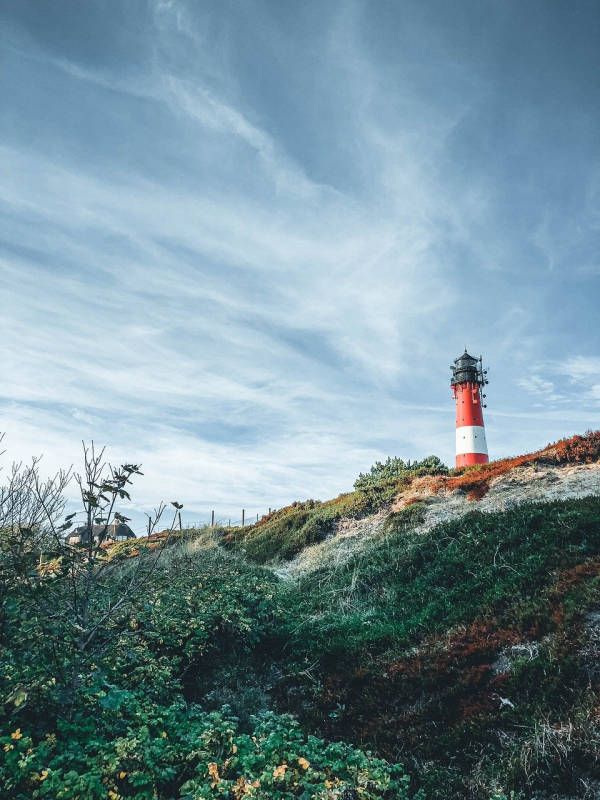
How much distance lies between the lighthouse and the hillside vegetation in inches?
979

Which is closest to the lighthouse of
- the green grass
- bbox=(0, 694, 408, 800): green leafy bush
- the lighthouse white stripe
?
the lighthouse white stripe

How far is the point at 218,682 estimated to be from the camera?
8180 millimetres

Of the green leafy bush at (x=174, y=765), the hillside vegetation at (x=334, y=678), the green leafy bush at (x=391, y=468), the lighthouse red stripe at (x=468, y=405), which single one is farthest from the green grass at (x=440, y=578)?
the lighthouse red stripe at (x=468, y=405)

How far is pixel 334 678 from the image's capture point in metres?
8.06

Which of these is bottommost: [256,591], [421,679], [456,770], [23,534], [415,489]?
[456,770]

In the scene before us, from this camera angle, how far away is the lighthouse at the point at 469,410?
3681 cm

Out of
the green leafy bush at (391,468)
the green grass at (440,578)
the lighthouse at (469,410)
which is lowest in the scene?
the green grass at (440,578)

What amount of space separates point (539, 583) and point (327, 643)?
4.49 meters

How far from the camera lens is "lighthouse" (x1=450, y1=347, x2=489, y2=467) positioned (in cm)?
3681

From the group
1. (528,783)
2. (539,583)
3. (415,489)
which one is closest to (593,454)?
(415,489)

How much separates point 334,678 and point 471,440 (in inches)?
1269

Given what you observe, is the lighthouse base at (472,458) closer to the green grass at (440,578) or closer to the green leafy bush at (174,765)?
the green grass at (440,578)

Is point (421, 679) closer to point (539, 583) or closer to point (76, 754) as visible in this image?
point (539, 583)

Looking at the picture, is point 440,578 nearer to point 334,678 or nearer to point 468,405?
point 334,678
